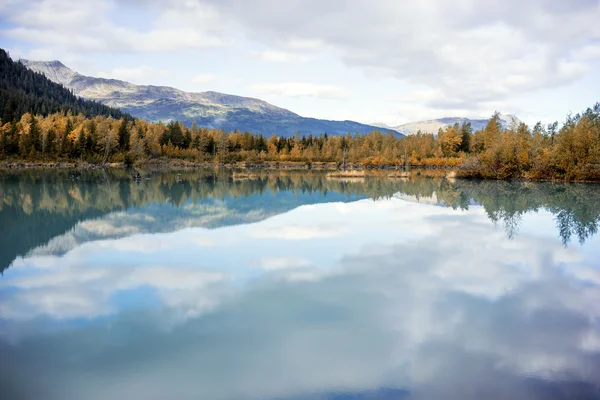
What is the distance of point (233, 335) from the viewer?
284 inches

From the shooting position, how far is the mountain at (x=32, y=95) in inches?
3430

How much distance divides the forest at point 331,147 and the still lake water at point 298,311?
25848mm

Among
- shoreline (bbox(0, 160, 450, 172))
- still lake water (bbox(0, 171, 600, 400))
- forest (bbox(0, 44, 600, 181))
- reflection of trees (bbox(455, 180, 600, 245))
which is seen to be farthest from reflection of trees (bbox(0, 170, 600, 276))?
shoreline (bbox(0, 160, 450, 172))

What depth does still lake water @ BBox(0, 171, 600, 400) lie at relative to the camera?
5.84 m

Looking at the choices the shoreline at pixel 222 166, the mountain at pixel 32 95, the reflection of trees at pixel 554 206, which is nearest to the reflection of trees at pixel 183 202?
the reflection of trees at pixel 554 206

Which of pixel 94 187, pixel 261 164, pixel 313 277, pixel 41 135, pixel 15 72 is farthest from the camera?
pixel 15 72

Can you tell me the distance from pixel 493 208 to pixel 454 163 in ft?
188

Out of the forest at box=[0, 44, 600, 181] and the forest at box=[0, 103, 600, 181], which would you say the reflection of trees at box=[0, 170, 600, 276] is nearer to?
the forest at box=[0, 103, 600, 181]

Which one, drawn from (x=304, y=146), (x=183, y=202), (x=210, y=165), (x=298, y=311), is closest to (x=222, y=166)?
(x=210, y=165)

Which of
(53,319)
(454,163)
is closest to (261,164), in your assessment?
(454,163)

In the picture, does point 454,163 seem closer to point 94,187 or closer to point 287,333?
point 94,187

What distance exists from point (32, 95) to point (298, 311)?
11458 centimetres

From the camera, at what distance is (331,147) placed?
315ft

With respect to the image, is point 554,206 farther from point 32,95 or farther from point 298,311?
point 32,95
